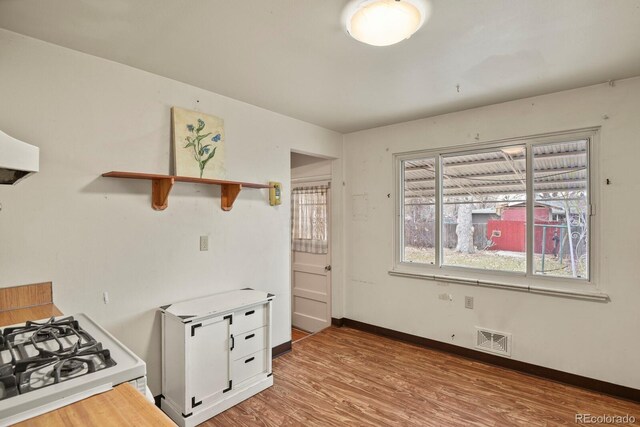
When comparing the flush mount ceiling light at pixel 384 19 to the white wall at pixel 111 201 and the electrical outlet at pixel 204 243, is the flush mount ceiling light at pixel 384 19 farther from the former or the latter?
the electrical outlet at pixel 204 243

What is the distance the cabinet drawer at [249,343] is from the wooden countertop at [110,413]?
1495mm

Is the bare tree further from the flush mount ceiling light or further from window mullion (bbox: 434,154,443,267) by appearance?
the flush mount ceiling light

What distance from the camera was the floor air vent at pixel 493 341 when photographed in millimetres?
3041

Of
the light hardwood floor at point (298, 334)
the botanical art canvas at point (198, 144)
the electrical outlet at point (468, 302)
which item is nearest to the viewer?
the botanical art canvas at point (198, 144)

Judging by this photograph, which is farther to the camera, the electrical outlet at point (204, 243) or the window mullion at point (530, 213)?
the window mullion at point (530, 213)

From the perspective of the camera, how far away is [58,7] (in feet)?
5.33

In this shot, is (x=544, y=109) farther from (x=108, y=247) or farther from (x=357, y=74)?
(x=108, y=247)

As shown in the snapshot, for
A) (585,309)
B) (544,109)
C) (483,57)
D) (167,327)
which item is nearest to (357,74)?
(483,57)

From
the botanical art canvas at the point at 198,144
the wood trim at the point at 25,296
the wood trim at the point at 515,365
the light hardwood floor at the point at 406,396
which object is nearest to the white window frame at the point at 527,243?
the wood trim at the point at 515,365

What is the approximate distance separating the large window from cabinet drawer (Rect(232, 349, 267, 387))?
6.23 ft

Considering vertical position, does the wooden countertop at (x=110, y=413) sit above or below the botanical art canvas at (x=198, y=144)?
below

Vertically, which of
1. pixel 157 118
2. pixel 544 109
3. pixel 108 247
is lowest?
pixel 108 247

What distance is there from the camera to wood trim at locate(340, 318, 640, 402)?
255 cm

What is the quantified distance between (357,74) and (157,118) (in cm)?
153
